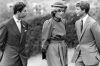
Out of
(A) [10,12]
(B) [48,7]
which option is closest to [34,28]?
(A) [10,12]

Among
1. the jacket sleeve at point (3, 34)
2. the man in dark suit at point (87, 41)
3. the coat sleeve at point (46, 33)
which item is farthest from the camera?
the coat sleeve at point (46, 33)

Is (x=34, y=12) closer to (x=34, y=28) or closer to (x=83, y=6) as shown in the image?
(x=34, y=28)

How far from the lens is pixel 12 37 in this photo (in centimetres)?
658

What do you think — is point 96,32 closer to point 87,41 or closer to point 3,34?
point 87,41

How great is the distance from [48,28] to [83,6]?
0.87 metres

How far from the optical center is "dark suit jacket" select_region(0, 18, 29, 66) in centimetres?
656

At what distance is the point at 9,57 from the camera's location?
21.9 feet

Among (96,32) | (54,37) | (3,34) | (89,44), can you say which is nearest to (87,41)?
(89,44)

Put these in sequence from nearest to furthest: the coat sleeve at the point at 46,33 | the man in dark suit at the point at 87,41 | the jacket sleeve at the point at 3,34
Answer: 1. the jacket sleeve at the point at 3,34
2. the man in dark suit at the point at 87,41
3. the coat sleeve at the point at 46,33

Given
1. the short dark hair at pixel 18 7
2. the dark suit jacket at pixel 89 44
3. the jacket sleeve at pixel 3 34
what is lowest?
the dark suit jacket at pixel 89 44

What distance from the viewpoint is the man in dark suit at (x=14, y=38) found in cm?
657

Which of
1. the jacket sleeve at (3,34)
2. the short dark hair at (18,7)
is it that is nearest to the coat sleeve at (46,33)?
the short dark hair at (18,7)

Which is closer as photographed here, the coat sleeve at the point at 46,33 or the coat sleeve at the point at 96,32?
the coat sleeve at the point at 96,32

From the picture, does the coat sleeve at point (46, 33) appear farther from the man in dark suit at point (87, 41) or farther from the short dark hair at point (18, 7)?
the short dark hair at point (18, 7)
